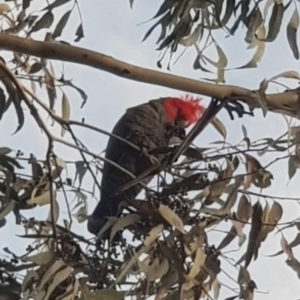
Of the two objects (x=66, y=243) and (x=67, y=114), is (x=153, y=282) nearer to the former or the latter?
(x=66, y=243)

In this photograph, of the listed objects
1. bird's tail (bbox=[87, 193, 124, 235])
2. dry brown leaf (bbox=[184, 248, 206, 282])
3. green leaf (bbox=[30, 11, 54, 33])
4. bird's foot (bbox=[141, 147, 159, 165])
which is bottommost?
dry brown leaf (bbox=[184, 248, 206, 282])

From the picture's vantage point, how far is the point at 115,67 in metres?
1.33

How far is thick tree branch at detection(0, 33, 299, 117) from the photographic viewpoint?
4.33 ft

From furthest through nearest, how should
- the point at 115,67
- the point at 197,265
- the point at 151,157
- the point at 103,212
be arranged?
the point at 103,212
the point at 151,157
the point at 197,265
the point at 115,67

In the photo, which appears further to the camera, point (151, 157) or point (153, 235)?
point (151, 157)

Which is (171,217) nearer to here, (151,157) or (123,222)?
(123,222)

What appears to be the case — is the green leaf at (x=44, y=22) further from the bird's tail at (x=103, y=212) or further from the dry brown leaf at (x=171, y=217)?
the dry brown leaf at (x=171, y=217)

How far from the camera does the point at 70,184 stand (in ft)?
5.68

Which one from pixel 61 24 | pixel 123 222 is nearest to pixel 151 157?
pixel 123 222

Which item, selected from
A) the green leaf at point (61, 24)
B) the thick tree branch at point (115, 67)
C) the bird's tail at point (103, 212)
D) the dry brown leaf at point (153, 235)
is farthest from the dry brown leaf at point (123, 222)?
the green leaf at point (61, 24)

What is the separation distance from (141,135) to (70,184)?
46 centimetres

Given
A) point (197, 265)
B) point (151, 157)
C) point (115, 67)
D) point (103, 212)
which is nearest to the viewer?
point (115, 67)

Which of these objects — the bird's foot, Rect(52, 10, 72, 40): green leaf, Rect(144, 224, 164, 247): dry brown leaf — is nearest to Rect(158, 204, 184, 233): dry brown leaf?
Rect(144, 224, 164, 247): dry brown leaf

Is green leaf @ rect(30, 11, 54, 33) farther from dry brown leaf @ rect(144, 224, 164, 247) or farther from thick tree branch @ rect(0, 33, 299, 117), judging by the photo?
dry brown leaf @ rect(144, 224, 164, 247)
